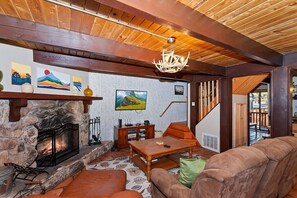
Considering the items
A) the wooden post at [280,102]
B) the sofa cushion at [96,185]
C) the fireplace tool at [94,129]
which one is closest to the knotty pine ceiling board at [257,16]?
the wooden post at [280,102]

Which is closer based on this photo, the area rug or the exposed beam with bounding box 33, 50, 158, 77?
the area rug

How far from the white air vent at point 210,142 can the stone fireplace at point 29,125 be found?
3673 millimetres

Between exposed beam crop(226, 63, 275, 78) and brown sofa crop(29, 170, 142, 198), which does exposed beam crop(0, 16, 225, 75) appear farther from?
exposed beam crop(226, 63, 275, 78)

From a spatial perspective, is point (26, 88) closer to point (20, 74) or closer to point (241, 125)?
point (20, 74)

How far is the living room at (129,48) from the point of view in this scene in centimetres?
156

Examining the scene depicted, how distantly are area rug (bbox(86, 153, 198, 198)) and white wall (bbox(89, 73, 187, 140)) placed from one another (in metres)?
1.41

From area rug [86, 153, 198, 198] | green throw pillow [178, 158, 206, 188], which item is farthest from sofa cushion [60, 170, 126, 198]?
green throw pillow [178, 158, 206, 188]

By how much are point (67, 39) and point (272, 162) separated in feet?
8.99

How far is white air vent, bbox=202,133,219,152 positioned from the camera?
15.0ft

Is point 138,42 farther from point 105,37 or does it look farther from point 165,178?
point 165,178

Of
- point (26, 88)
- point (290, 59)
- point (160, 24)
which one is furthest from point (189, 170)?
point (290, 59)

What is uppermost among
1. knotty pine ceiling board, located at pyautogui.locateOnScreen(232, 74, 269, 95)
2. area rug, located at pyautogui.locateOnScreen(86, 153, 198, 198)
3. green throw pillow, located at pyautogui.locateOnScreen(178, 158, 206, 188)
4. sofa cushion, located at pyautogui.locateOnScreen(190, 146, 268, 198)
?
knotty pine ceiling board, located at pyautogui.locateOnScreen(232, 74, 269, 95)

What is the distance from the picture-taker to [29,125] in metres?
2.70

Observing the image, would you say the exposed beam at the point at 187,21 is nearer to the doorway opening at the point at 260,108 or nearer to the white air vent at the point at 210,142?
the white air vent at the point at 210,142
